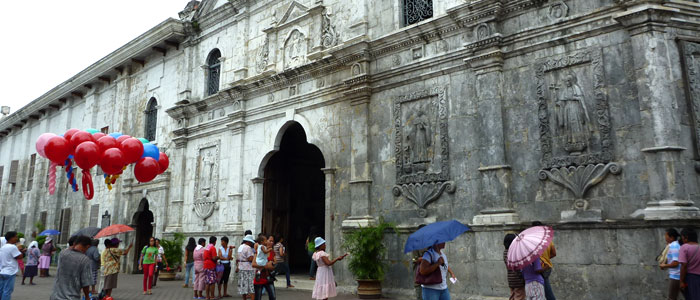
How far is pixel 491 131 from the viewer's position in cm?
898

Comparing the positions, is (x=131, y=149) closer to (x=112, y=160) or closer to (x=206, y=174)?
(x=112, y=160)

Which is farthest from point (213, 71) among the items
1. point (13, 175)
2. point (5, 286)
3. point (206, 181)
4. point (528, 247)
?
point (13, 175)

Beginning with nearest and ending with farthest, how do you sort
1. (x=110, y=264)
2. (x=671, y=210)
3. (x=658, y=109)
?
(x=671, y=210), (x=658, y=109), (x=110, y=264)

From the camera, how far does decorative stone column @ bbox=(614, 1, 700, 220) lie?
6945 millimetres

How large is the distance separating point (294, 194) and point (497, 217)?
869cm

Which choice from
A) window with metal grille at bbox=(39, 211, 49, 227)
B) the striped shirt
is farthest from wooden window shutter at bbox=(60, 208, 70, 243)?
the striped shirt

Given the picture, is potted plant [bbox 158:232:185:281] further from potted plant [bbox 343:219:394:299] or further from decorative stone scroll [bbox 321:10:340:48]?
decorative stone scroll [bbox 321:10:340:48]

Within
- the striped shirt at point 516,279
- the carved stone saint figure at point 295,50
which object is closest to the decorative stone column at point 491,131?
the striped shirt at point 516,279

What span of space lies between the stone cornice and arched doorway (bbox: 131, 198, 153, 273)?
578 centimetres

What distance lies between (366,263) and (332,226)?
1.92m

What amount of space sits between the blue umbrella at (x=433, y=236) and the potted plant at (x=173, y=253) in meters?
11.5

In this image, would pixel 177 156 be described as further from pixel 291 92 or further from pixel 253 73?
pixel 291 92

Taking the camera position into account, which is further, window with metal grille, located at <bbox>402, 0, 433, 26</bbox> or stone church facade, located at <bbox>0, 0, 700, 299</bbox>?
→ window with metal grille, located at <bbox>402, 0, 433, 26</bbox>

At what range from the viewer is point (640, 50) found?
743cm
